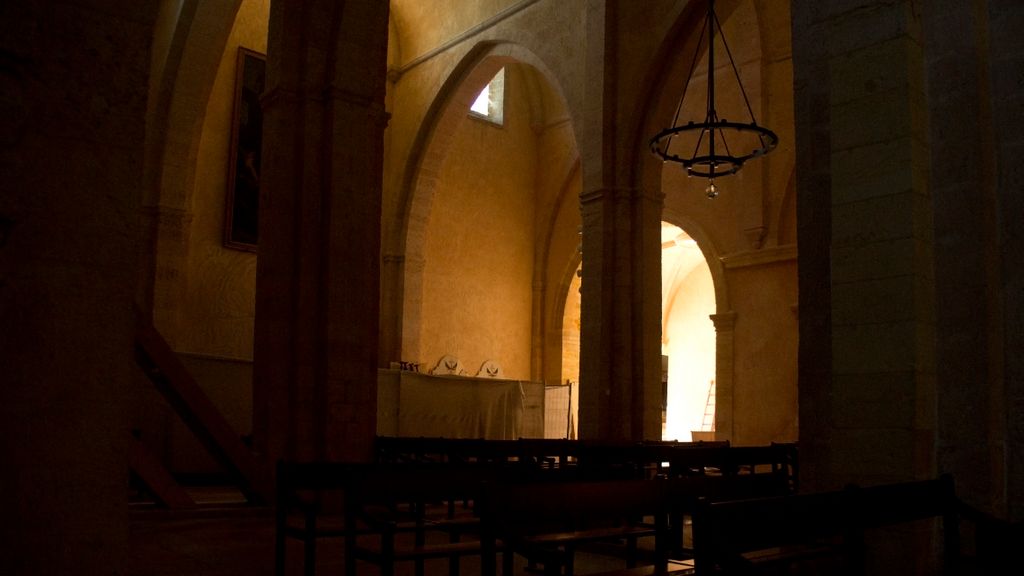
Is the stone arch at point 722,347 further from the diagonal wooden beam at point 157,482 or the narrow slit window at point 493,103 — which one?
the diagonal wooden beam at point 157,482

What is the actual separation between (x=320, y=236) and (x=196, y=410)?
2046 millimetres

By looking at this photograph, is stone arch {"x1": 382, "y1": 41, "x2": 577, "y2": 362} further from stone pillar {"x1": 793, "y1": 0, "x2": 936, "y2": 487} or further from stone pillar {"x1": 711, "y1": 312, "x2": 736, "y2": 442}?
stone pillar {"x1": 793, "y1": 0, "x2": 936, "y2": 487}

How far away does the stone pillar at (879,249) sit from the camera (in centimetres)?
426

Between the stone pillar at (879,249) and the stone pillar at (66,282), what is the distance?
3.44 m

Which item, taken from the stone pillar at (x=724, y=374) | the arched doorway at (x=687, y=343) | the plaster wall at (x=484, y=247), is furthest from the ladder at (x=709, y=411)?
the stone pillar at (x=724, y=374)

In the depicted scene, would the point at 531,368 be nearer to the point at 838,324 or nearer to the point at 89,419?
the point at 838,324

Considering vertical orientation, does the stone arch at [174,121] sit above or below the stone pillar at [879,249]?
above

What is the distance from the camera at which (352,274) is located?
855cm

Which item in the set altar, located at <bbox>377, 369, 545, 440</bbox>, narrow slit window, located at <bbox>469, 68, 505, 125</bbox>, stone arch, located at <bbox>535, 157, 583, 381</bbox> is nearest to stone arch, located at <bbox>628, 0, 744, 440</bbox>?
altar, located at <bbox>377, 369, 545, 440</bbox>

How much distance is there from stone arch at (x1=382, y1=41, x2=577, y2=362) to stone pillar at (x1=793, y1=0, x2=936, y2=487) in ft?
46.8

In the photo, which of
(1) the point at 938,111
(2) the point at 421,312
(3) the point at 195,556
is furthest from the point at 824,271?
(2) the point at 421,312

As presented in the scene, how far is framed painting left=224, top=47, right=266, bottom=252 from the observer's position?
56.4 feet

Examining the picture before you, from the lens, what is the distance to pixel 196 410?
299 inches

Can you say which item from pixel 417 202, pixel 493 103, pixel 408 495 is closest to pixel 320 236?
pixel 408 495
